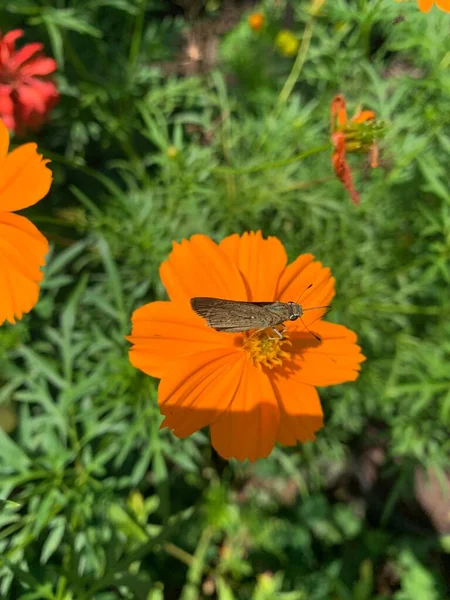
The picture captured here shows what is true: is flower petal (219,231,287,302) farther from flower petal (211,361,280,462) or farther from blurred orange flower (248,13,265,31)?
blurred orange flower (248,13,265,31)

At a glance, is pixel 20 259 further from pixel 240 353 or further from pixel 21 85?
pixel 21 85

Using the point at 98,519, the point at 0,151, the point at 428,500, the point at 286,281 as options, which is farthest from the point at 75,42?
the point at 428,500

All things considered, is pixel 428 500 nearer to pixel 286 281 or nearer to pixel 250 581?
pixel 250 581

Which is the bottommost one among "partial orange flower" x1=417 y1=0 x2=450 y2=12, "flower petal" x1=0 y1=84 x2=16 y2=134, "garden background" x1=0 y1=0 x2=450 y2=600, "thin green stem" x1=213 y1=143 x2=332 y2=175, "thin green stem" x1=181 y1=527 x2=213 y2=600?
"thin green stem" x1=181 y1=527 x2=213 y2=600

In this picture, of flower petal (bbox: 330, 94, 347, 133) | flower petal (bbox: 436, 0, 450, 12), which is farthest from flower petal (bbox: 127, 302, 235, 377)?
flower petal (bbox: 436, 0, 450, 12)

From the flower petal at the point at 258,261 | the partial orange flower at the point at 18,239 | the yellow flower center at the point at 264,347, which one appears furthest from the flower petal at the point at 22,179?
the yellow flower center at the point at 264,347
